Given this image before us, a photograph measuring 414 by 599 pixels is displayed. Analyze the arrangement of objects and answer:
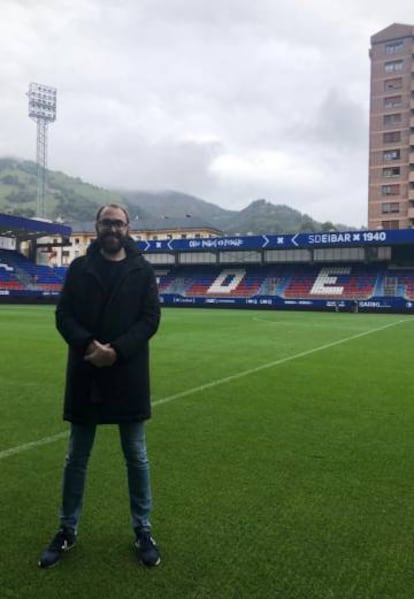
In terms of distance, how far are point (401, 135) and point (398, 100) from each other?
5.15 m

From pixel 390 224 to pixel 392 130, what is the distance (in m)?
13.4

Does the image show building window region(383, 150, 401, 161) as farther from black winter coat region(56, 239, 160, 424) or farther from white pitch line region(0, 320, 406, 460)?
black winter coat region(56, 239, 160, 424)

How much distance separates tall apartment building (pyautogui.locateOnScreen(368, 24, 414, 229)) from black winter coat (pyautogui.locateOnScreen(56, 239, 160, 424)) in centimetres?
7515

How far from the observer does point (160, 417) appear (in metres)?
6.91

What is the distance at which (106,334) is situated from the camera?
11.3 ft

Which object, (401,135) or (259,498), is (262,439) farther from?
(401,135)

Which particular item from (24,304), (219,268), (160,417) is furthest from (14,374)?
(219,268)

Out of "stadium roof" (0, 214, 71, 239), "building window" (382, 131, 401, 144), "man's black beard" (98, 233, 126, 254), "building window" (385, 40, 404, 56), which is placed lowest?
"man's black beard" (98, 233, 126, 254)

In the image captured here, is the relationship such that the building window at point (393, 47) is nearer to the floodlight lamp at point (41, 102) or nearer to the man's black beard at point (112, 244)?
the floodlight lamp at point (41, 102)

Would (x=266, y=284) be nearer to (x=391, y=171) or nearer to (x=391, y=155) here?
(x=391, y=171)

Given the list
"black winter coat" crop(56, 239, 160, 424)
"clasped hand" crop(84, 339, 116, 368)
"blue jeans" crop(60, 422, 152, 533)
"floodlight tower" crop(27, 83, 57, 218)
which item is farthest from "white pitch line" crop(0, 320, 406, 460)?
"floodlight tower" crop(27, 83, 57, 218)

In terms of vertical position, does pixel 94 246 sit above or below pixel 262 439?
above

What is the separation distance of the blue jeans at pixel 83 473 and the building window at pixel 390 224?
7535 centimetres

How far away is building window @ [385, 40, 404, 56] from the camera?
76.8 meters
